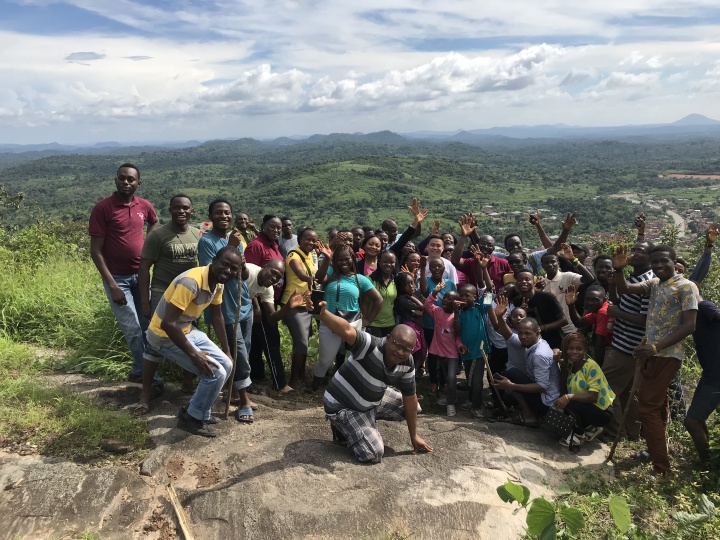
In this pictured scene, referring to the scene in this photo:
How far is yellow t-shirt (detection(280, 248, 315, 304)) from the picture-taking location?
18.0 ft

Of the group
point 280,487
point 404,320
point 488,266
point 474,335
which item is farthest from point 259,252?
point 488,266

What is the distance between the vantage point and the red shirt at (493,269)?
6.38 meters

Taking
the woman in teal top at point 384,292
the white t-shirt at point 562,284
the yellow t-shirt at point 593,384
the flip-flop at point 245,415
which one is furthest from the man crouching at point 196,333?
the white t-shirt at point 562,284

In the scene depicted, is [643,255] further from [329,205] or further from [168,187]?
[168,187]

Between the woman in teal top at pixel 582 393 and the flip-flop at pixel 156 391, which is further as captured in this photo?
the flip-flop at pixel 156 391

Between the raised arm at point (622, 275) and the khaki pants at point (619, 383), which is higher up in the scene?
the raised arm at point (622, 275)

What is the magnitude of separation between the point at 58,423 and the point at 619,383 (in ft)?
18.1

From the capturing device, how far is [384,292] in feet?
18.4

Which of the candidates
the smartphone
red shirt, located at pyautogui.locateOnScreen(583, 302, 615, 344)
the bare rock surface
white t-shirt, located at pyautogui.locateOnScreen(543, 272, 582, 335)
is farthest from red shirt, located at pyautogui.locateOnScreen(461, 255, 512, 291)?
the smartphone

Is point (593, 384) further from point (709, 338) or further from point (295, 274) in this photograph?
point (295, 274)

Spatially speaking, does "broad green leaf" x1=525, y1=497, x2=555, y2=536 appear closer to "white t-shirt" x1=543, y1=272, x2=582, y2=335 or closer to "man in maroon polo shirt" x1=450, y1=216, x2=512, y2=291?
"white t-shirt" x1=543, y1=272, x2=582, y2=335

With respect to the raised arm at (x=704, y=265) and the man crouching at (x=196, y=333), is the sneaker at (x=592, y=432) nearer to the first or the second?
the raised arm at (x=704, y=265)

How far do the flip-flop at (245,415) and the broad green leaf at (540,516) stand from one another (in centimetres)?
276

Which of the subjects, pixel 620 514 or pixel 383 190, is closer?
pixel 620 514
